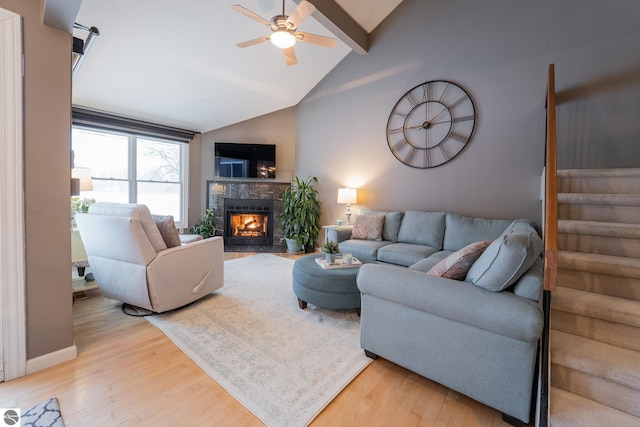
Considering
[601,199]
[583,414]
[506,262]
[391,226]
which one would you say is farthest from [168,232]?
[601,199]

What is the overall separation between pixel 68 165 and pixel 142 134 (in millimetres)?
3649

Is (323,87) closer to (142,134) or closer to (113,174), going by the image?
(142,134)

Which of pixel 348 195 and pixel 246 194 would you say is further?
pixel 246 194

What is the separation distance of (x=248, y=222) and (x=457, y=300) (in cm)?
480

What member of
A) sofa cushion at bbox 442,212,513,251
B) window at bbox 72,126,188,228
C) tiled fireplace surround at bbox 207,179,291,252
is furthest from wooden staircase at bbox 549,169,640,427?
window at bbox 72,126,188,228

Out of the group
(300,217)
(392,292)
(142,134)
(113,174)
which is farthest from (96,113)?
(392,292)

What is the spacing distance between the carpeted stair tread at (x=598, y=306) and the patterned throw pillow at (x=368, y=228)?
2301 mm

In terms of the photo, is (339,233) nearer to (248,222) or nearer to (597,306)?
(248,222)

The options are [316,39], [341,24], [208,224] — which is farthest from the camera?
[208,224]

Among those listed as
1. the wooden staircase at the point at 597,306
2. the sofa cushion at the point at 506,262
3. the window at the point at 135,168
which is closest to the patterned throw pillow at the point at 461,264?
the sofa cushion at the point at 506,262

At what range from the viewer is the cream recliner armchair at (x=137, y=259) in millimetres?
2148

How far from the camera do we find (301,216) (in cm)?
498

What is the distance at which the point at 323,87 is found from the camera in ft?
16.8

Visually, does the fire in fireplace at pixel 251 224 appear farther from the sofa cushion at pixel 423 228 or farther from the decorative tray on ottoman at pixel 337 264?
the decorative tray on ottoman at pixel 337 264
